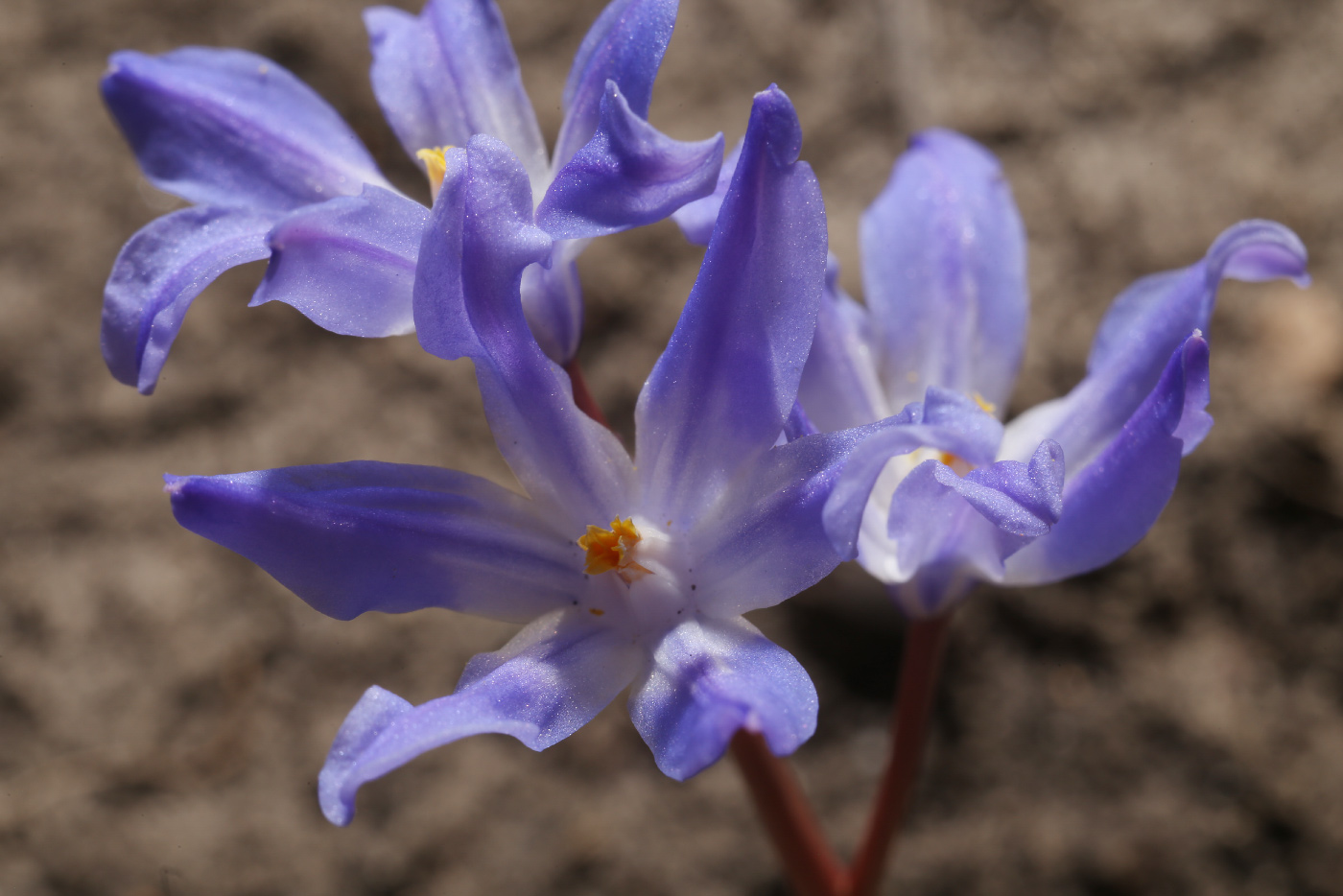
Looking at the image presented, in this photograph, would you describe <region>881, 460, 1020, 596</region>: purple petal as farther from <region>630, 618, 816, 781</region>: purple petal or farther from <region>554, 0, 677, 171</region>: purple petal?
<region>554, 0, 677, 171</region>: purple petal

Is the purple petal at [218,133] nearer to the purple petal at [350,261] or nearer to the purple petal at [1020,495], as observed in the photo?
the purple petal at [350,261]

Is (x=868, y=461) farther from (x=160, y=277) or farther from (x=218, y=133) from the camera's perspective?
(x=218, y=133)

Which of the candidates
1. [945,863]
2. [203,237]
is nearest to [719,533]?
[203,237]

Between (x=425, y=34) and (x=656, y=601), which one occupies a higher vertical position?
(x=425, y=34)

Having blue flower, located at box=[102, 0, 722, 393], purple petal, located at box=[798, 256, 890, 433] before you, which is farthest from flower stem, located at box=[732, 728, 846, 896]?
blue flower, located at box=[102, 0, 722, 393]

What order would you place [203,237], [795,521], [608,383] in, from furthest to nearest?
[608,383], [203,237], [795,521]

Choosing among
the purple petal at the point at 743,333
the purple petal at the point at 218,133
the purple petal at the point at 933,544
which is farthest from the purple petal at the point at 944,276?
the purple petal at the point at 218,133

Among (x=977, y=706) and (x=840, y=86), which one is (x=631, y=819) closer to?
(x=977, y=706)
